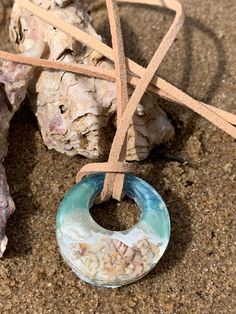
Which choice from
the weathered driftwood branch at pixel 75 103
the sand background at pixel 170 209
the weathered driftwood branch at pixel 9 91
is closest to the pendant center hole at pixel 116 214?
the sand background at pixel 170 209

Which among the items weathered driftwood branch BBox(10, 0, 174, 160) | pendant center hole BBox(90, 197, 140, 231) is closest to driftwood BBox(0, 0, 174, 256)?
weathered driftwood branch BBox(10, 0, 174, 160)

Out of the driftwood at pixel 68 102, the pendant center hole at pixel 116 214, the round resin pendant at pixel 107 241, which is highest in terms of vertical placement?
the driftwood at pixel 68 102

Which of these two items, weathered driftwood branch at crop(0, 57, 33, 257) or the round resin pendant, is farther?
weathered driftwood branch at crop(0, 57, 33, 257)

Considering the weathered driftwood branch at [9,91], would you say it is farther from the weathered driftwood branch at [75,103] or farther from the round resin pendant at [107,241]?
the round resin pendant at [107,241]

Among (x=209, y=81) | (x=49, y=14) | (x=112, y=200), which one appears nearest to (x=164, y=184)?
(x=112, y=200)

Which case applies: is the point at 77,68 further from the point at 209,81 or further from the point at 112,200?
the point at 209,81

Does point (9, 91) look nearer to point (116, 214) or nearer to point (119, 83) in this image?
point (119, 83)

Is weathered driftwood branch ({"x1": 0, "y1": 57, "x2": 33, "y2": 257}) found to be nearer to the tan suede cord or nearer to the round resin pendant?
the tan suede cord

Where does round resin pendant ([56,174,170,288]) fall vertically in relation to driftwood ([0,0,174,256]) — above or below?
below
